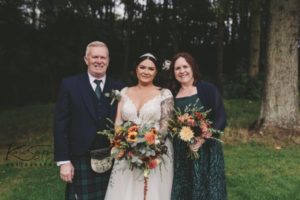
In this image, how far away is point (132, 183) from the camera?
4.29 m

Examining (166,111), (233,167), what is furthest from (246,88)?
(166,111)

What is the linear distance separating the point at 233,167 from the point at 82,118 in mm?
3648

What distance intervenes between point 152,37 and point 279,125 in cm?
1811

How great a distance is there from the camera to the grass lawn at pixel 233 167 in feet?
19.8

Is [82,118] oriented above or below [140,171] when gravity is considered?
above

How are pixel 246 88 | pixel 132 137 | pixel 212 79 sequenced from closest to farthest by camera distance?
pixel 132 137 < pixel 246 88 < pixel 212 79

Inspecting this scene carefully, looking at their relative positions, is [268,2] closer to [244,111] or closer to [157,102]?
[244,111]

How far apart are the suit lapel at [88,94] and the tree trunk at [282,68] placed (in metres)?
5.39

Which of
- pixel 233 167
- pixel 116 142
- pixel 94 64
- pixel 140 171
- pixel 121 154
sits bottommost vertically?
pixel 233 167

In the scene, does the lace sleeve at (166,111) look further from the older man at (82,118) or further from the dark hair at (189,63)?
the older man at (82,118)

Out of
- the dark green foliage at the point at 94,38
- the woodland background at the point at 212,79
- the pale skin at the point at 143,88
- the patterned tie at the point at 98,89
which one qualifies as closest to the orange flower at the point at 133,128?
the pale skin at the point at 143,88

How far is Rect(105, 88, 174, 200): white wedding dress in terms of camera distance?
420cm

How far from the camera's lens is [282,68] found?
853 cm

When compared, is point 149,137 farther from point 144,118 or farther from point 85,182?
point 85,182
